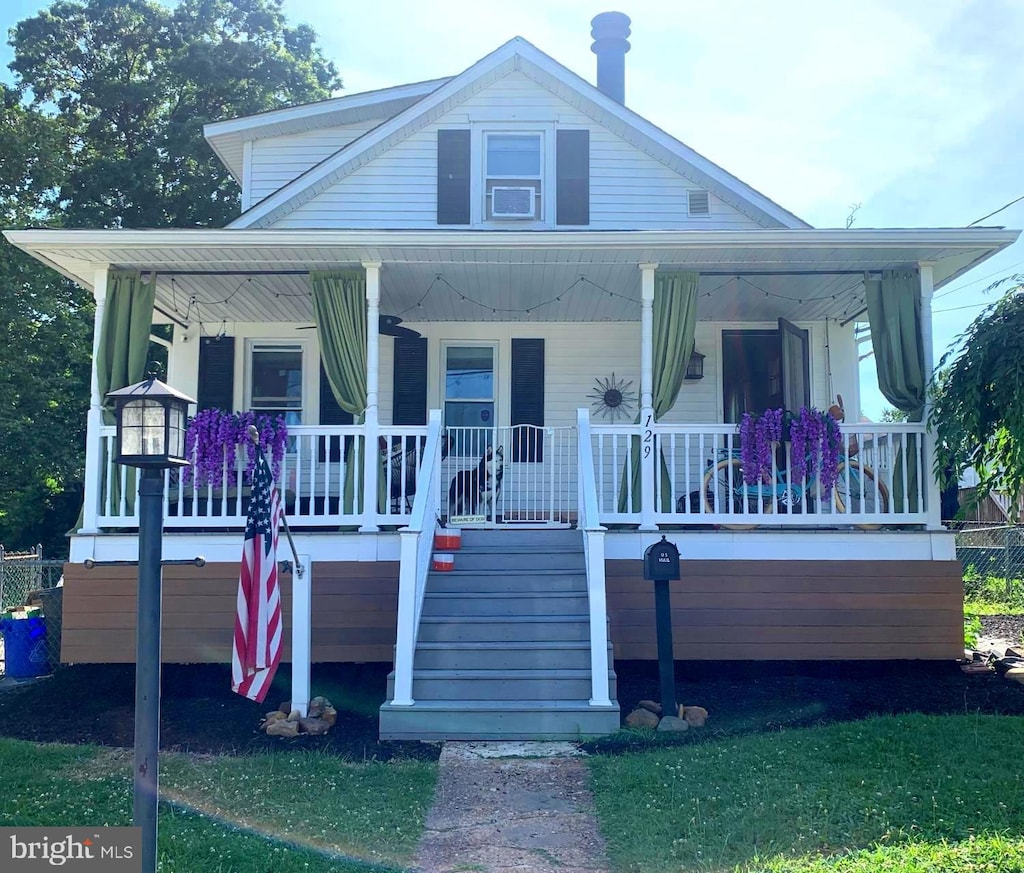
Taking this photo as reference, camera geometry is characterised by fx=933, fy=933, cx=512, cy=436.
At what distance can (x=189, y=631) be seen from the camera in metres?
8.00

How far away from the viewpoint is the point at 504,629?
22.9ft

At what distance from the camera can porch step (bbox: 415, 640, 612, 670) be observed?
667 centimetres

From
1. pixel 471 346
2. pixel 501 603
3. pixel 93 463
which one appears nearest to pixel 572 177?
pixel 471 346

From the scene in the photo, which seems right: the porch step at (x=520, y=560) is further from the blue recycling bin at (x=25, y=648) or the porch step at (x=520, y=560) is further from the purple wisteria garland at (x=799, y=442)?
the blue recycling bin at (x=25, y=648)

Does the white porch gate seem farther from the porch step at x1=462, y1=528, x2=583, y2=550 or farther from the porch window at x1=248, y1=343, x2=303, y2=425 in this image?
the porch window at x1=248, y1=343, x2=303, y2=425

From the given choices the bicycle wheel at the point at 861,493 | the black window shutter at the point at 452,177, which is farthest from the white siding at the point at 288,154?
the bicycle wheel at the point at 861,493

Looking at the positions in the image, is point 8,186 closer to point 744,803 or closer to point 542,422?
point 542,422

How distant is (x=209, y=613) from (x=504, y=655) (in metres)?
2.84

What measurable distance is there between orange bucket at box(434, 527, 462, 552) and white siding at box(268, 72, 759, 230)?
13.5ft

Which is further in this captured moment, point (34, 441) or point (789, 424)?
point (34, 441)

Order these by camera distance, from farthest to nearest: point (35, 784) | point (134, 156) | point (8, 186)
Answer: point (134, 156) → point (8, 186) → point (35, 784)

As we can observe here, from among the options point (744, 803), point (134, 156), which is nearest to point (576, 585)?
point (744, 803)

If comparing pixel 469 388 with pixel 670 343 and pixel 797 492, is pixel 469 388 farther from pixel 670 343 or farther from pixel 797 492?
pixel 797 492

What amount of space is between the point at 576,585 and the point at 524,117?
228 inches
